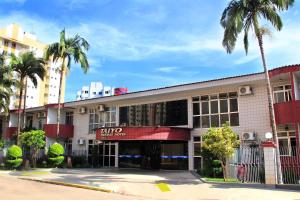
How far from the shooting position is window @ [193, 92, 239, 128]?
23.0 m

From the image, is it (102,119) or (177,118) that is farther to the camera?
(102,119)

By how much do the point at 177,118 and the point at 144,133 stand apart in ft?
13.2

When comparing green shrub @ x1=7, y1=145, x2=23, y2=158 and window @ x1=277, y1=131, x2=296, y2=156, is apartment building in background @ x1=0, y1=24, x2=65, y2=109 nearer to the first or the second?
green shrub @ x1=7, y1=145, x2=23, y2=158

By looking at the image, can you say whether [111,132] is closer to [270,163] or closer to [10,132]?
[270,163]

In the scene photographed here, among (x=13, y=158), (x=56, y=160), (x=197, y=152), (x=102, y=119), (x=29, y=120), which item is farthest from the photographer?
(x=29, y=120)

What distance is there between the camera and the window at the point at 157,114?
2562 cm

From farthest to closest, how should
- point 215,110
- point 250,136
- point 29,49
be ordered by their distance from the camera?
point 29,49, point 215,110, point 250,136

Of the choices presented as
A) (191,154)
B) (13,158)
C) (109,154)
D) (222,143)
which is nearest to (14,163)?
(13,158)

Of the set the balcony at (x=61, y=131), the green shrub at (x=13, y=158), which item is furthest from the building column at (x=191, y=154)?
the green shrub at (x=13, y=158)

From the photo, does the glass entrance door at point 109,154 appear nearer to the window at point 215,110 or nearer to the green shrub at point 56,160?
the green shrub at point 56,160

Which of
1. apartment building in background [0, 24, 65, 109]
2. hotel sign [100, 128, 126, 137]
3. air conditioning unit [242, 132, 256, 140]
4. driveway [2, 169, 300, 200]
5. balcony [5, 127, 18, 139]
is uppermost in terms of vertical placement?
apartment building in background [0, 24, 65, 109]

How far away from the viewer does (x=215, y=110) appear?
23.9 m

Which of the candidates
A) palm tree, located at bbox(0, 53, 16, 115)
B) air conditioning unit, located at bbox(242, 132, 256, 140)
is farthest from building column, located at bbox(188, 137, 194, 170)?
palm tree, located at bbox(0, 53, 16, 115)

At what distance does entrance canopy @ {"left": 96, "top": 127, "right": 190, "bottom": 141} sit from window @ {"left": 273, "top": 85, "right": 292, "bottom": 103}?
674cm
